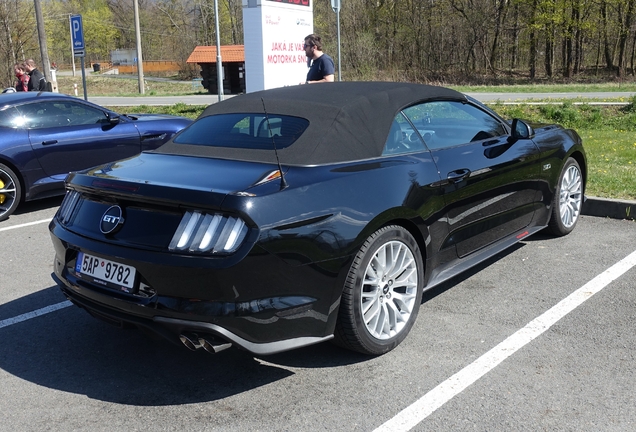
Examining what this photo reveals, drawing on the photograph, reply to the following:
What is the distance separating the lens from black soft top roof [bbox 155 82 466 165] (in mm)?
3773

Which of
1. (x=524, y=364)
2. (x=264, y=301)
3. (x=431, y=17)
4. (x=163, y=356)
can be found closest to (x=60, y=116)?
(x=163, y=356)

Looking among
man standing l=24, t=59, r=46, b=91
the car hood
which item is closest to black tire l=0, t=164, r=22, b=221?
the car hood

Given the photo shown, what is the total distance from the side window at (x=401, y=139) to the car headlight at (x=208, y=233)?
1252 mm

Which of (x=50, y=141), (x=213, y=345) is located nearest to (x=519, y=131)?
(x=213, y=345)

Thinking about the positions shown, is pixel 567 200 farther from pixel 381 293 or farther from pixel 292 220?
pixel 292 220

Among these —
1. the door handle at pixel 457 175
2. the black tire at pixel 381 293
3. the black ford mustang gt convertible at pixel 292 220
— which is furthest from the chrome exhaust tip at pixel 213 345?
the door handle at pixel 457 175

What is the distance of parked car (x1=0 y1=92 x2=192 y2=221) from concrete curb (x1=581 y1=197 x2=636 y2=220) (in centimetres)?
546

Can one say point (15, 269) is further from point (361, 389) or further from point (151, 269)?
point (361, 389)

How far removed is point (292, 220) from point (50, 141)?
591cm

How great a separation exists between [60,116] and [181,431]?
642 cm

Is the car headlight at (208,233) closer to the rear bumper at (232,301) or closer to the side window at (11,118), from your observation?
the rear bumper at (232,301)

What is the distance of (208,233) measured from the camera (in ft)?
10.3

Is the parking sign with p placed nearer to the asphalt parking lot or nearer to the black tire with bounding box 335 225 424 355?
the asphalt parking lot

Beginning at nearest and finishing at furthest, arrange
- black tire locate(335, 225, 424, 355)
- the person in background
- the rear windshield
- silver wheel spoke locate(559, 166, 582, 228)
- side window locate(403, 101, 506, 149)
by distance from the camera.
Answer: black tire locate(335, 225, 424, 355)
the rear windshield
side window locate(403, 101, 506, 149)
silver wheel spoke locate(559, 166, 582, 228)
the person in background
